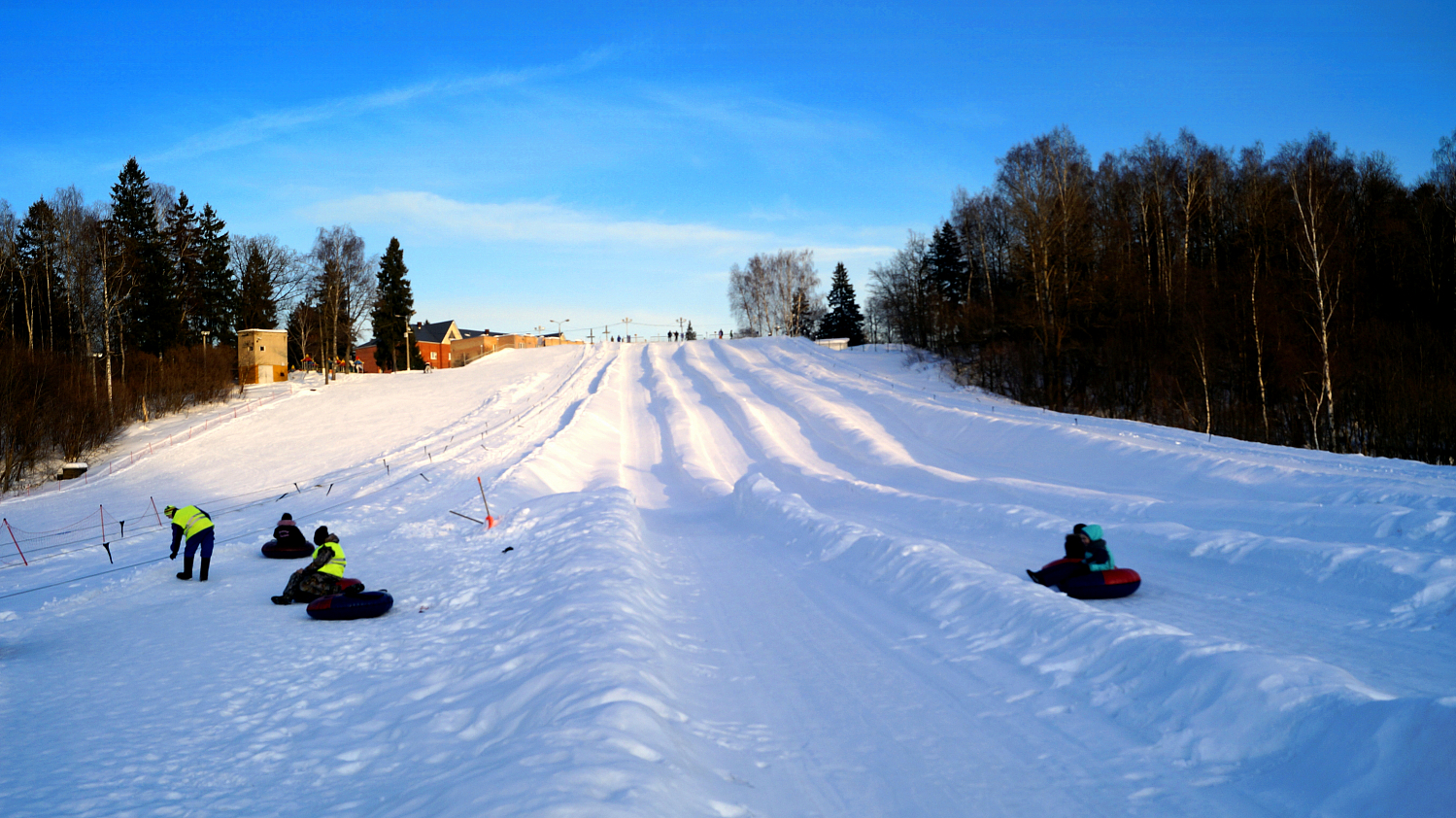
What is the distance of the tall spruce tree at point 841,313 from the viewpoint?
84.4 m

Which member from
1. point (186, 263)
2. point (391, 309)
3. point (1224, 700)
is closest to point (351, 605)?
point (1224, 700)

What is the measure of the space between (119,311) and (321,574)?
42643 mm

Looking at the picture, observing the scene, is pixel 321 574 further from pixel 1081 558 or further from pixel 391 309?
pixel 391 309

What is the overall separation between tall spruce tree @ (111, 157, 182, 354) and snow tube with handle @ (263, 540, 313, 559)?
41407mm

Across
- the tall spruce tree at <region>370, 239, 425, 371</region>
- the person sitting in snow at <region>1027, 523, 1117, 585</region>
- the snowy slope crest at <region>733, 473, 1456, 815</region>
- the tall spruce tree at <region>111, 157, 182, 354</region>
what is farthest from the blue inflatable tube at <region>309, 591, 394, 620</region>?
the tall spruce tree at <region>370, 239, 425, 371</region>

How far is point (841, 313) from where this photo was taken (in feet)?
278

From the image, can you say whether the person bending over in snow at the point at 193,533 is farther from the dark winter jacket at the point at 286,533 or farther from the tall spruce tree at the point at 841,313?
the tall spruce tree at the point at 841,313

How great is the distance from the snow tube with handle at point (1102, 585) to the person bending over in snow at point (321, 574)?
10.3 m

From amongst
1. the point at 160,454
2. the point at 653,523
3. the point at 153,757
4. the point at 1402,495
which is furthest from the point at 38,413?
the point at 1402,495

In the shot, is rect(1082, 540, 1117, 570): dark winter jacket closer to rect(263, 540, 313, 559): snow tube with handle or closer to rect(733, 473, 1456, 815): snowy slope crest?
rect(733, 473, 1456, 815): snowy slope crest

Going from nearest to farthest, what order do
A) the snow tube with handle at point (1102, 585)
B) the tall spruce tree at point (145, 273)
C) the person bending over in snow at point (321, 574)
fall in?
the snow tube with handle at point (1102, 585) < the person bending over in snow at point (321, 574) < the tall spruce tree at point (145, 273)

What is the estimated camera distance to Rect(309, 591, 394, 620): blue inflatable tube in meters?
10.1

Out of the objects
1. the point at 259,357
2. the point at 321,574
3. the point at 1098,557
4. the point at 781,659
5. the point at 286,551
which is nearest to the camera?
the point at 781,659

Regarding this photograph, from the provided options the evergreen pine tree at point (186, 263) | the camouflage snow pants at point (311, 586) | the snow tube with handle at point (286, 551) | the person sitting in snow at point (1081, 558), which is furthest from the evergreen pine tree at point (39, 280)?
the person sitting in snow at point (1081, 558)
